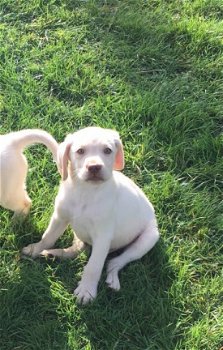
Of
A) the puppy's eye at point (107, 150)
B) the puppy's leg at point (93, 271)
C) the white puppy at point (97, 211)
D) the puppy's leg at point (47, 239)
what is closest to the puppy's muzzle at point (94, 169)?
the white puppy at point (97, 211)

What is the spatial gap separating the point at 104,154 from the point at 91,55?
2.09 metres

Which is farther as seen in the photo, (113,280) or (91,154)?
(113,280)

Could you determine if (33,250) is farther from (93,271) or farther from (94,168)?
(94,168)

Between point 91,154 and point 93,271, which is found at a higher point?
point 91,154

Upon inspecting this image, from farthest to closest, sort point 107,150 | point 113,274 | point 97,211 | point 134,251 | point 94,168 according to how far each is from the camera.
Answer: point 134,251 → point 113,274 → point 97,211 → point 107,150 → point 94,168

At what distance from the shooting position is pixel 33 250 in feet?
12.1

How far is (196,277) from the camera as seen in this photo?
12.3ft

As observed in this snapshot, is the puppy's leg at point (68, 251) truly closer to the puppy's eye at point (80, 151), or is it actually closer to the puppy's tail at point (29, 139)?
the puppy's tail at point (29, 139)

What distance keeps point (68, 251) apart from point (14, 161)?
667 millimetres

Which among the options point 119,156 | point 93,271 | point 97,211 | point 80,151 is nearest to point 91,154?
point 80,151

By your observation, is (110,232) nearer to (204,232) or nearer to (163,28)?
(204,232)

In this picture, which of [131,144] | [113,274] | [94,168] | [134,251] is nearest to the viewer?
[94,168]

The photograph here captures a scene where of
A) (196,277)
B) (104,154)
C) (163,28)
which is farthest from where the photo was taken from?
(163,28)

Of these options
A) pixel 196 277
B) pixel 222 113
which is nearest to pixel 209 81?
pixel 222 113
